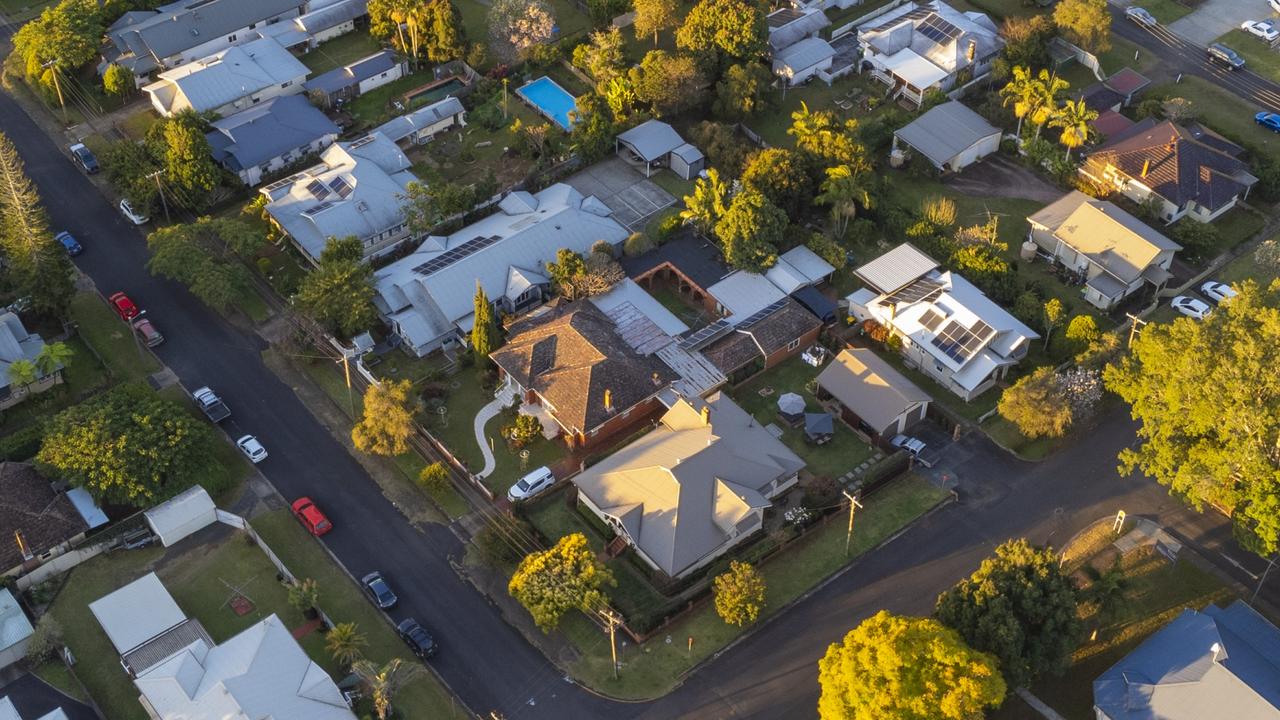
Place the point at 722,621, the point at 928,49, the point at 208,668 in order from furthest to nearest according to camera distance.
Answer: the point at 928,49, the point at 722,621, the point at 208,668

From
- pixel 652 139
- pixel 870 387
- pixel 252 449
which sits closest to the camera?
pixel 252 449

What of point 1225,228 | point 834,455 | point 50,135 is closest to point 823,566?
point 834,455

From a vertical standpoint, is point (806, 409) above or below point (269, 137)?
below

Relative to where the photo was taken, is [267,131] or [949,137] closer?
[267,131]

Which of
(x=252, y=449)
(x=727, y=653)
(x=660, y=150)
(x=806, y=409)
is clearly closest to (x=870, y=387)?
(x=806, y=409)

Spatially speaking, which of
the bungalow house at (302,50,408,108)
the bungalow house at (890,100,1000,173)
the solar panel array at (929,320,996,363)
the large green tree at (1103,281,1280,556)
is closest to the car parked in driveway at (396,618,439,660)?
the solar panel array at (929,320,996,363)

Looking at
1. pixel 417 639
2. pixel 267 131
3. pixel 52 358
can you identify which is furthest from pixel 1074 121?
pixel 52 358

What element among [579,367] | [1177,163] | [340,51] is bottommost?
[1177,163]

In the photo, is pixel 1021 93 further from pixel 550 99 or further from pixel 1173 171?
pixel 550 99
